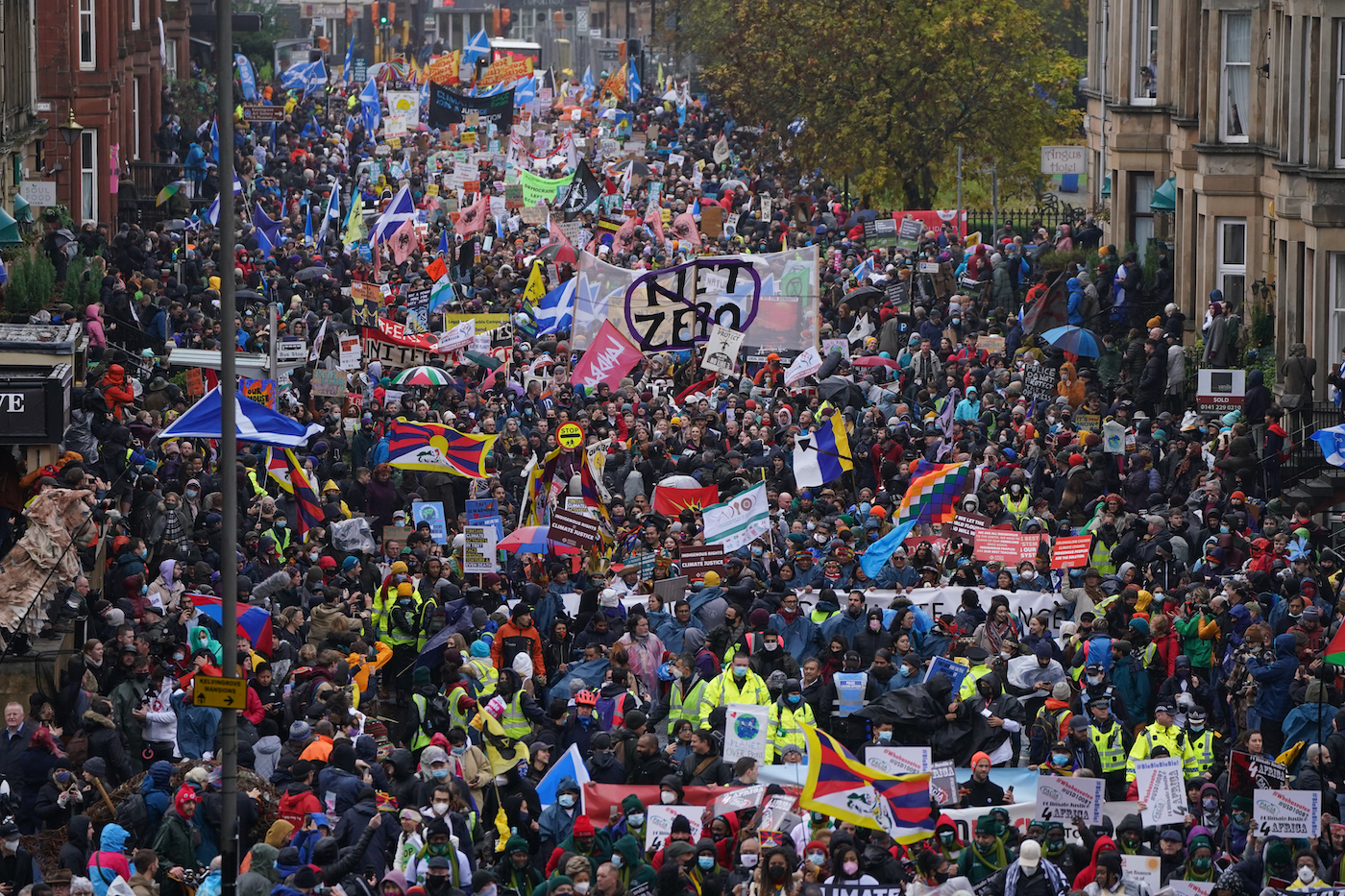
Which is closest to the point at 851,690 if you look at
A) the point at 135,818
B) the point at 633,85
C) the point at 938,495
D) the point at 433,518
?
the point at 135,818

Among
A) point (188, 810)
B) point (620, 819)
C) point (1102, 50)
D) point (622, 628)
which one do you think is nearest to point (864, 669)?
point (622, 628)

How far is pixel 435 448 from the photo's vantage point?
82.6 ft

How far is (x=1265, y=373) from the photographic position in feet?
105

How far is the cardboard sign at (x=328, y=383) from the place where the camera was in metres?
28.8

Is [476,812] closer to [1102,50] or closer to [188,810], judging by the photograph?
[188,810]

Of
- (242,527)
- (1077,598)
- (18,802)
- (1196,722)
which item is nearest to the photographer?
(18,802)

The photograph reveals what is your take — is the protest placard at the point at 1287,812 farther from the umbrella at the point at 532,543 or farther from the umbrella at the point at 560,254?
the umbrella at the point at 560,254

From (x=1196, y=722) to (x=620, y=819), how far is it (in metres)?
4.77

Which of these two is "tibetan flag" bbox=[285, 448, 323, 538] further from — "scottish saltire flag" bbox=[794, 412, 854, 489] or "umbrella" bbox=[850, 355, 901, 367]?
"umbrella" bbox=[850, 355, 901, 367]

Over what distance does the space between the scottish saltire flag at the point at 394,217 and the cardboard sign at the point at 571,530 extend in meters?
18.9

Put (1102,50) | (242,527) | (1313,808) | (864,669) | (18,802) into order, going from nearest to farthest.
Result: (1313,808), (18,802), (864,669), (242,527), (1102,50)

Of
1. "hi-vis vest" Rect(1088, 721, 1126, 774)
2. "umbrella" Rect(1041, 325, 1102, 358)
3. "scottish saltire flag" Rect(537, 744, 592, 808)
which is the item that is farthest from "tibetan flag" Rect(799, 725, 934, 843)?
"umbrella" Rect(1041, 325, 1102, 358)

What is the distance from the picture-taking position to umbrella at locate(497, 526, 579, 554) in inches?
909

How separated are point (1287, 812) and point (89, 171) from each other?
36619 mm
